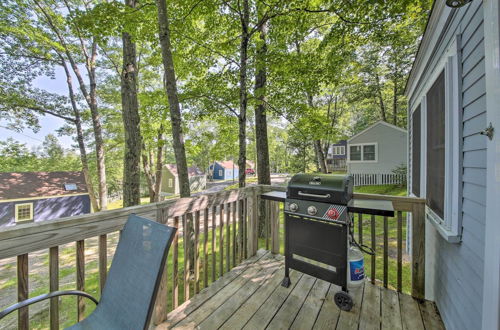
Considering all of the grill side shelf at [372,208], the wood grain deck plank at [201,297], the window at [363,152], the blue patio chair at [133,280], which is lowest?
the wood grain deck plank at [201,297]

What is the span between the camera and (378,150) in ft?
40.0

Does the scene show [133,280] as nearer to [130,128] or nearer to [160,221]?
[160,221]

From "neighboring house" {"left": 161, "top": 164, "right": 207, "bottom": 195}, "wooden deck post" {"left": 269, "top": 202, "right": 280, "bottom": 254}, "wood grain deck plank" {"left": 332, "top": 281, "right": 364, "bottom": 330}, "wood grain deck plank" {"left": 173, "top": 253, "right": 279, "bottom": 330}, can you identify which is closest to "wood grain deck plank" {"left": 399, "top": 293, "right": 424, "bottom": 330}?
"wood grain deck plank" {"left": 332, "top": 281, "right": 364, "bottom": 330}

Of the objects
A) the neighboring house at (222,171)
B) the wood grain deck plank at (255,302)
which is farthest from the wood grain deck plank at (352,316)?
the neighboring house at (222,171)

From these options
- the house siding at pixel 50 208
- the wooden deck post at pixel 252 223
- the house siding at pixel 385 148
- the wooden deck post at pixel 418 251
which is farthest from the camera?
the house siding at pixel 50 208

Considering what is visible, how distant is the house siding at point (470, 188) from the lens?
1302 millimetres

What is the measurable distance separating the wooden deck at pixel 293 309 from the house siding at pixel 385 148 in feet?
37.7

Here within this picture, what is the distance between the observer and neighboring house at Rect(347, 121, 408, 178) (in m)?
11.6

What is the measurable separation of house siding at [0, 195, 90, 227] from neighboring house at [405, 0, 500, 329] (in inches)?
623

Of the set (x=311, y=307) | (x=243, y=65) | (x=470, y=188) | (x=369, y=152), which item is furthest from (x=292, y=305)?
(x=369, y=152)

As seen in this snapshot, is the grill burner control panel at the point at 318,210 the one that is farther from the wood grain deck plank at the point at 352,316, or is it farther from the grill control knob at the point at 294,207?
the wood grain deck plank at the point at 352,316

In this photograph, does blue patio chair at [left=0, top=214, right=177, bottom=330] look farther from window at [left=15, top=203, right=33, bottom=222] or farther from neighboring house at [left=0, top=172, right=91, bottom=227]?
window at [left=15, top=203, right=33, bottom=222]

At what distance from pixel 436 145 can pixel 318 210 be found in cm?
163

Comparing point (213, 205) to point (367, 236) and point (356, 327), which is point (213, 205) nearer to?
point (356, 327)
